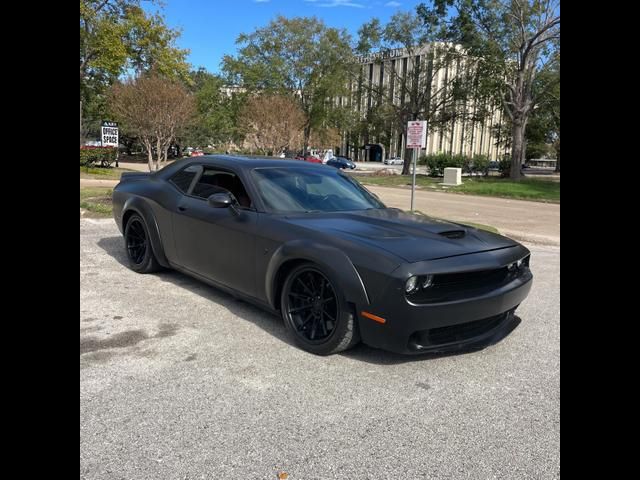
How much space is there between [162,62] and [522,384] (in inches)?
1177

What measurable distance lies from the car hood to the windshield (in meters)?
0.24

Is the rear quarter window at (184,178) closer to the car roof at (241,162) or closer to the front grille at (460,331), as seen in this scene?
the car roof at (241,162)

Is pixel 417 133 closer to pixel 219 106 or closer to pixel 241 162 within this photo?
pixel 241 162

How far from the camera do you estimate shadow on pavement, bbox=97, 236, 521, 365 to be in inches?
152

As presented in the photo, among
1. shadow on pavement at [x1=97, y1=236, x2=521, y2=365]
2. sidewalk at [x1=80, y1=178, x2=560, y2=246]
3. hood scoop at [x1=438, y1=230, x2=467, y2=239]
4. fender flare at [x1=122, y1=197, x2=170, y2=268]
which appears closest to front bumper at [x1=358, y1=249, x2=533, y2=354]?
shadow on pavement at [x1=97, y1=236, x2=521, y2=365]

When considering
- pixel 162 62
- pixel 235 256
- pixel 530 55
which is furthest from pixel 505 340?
pixel 530 55

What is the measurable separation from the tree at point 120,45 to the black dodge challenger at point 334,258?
23.5 metres

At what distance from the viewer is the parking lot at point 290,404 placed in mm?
2545

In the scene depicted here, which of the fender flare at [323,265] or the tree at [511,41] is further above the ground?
the tree at [511,41]

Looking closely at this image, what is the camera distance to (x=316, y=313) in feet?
12.7

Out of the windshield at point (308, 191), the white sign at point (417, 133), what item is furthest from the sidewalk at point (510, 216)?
the windshield at point (308, 191)
